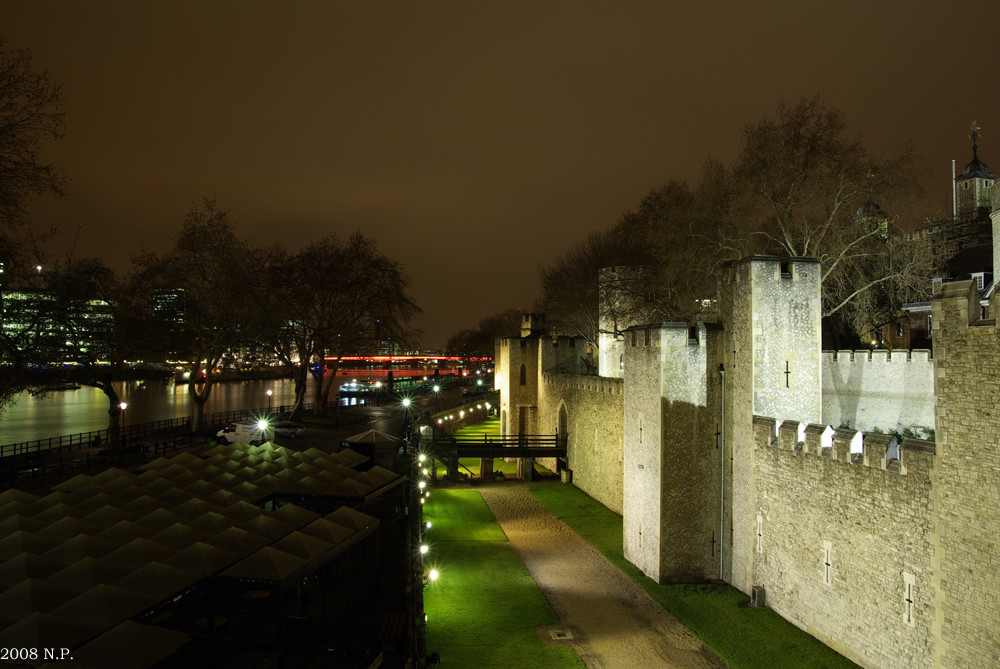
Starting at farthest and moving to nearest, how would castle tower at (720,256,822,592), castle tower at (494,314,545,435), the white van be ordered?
castle tower at (494,314,545,435) → the white van → castle tower at (720,256,822,592)

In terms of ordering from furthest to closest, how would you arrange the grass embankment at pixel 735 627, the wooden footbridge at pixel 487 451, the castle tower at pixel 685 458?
the wooden footbridge at pixel 487 451
the castle tower at pixel 685 458
the grass embankment at pixel 735 627

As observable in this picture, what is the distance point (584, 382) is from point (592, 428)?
2.26 metres

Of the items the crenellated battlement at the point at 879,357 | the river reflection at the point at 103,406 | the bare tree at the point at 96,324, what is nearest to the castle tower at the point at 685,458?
the crenellated battlement at the point at 879,357

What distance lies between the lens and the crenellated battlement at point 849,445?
430 inches

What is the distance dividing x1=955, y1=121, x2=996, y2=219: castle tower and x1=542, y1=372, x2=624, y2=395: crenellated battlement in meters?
38.3

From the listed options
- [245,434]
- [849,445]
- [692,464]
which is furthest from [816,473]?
[245,434]

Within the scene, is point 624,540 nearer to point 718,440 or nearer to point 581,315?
point 718,440

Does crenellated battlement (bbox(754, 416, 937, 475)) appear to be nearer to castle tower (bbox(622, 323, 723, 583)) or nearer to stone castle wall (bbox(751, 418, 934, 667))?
stone castle wall (bbox(751, 418, 934, 667))

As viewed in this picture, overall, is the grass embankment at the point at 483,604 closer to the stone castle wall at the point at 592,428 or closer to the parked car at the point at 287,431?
the stone castle wall at the point at 592,428

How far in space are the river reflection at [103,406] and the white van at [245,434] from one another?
57.6 ft

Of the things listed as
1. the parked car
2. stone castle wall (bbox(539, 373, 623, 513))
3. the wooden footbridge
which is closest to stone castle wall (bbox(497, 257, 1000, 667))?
stone castle wall (bbox(539, 373, 623, 513))

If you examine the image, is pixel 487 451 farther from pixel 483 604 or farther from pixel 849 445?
pixel 849 445

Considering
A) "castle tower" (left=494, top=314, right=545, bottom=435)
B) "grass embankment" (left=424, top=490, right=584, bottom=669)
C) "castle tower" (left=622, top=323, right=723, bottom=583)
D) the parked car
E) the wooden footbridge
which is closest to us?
"grass embankment" (left=424, top=490, right=584, bottom=669)

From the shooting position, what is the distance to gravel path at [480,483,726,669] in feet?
43.5
